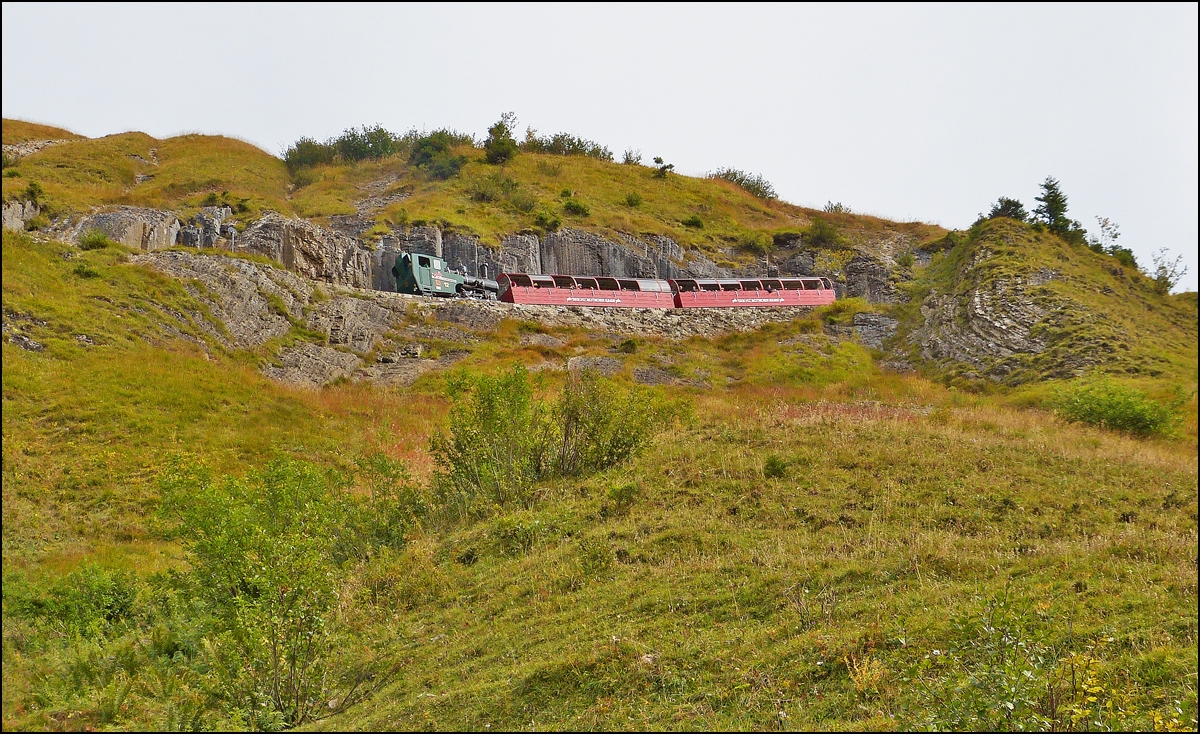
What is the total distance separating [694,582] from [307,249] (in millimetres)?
43138

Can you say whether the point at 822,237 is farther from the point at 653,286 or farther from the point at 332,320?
the point at 332,320

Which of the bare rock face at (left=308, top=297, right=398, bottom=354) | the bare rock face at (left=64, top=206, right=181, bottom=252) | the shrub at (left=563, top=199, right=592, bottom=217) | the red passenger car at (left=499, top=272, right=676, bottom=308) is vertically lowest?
the bare rock face at (left=308, top=297, right=398, bottom=354)

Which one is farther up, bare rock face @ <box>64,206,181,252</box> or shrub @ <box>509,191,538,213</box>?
shrub @ <box>509,191,538,213</box>

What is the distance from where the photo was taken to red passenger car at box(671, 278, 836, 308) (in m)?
57.0

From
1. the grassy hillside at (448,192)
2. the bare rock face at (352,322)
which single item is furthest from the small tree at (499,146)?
the bare rock face at (352,322)

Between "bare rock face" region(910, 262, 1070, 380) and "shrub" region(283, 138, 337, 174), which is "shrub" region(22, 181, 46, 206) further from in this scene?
"bare rock face" region(910, 262, 1070, 380)

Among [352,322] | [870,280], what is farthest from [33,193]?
[870,280]

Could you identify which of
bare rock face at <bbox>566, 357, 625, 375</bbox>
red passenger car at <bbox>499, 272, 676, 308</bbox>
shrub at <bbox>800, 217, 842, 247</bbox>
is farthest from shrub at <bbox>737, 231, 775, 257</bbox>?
bare rock face at <bbox>566, 357, 625, 375</bbox>

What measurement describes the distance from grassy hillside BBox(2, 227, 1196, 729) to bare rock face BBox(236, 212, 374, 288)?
2175 cm

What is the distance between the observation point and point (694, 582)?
10461 mm

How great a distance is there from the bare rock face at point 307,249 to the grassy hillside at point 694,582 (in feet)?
71.3

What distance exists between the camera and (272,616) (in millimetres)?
8422

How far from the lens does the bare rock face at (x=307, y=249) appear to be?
151 ft

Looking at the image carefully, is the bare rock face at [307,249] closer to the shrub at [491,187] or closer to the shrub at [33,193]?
the shrub at [33,193]
